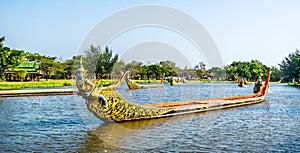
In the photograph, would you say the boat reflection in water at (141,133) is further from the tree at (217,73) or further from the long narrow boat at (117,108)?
the tree at (217,73)

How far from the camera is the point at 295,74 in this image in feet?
203

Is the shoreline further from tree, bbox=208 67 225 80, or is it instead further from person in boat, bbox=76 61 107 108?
tree, bbox=208 67 225 80

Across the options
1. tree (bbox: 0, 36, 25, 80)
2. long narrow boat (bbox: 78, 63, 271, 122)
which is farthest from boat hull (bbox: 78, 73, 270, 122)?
tree (bbox: 0, 36, 25, 80)

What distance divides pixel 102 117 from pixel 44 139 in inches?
99.5

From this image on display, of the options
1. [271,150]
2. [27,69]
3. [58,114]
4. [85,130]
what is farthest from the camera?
[27,69]

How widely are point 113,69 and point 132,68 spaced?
13323 mm

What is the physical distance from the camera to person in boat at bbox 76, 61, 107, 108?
37.4ft

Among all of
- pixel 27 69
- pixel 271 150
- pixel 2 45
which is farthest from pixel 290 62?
pixel 271 150

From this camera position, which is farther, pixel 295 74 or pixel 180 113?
pixel 295 74

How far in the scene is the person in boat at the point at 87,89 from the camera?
1141 centimetres

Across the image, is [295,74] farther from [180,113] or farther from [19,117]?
[19,117]

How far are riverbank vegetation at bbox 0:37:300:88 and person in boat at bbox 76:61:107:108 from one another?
15.4 inches

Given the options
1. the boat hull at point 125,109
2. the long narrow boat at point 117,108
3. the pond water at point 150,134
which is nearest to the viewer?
the pond water at point 150,134

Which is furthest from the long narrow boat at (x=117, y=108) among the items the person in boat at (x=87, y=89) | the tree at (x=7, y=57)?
the tree at (x=7, y=57)
